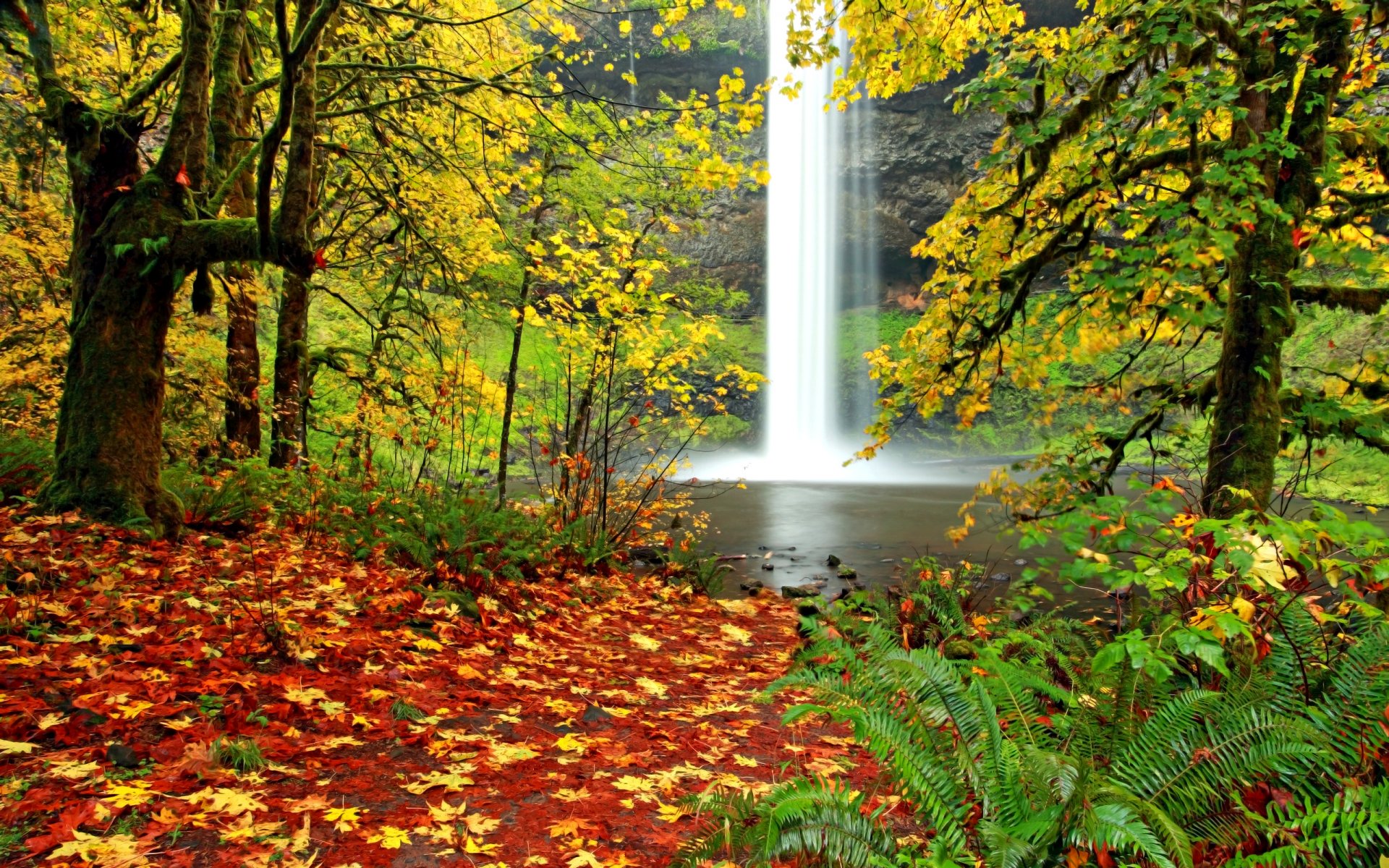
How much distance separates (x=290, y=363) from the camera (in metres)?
7.78

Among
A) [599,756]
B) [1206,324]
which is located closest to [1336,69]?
[1206,324]

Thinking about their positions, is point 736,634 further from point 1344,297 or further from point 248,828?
point 1344,297

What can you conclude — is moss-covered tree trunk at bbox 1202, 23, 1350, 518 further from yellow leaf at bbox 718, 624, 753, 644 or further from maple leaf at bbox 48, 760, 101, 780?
maple leaf at bbox 48, 760, 101, 780

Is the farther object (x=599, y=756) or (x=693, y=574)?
(x=693, y=574)

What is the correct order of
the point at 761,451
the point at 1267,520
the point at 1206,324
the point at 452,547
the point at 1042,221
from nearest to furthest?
the point at 1267,520, the point at 1206,324, the point at 452,547, the point at 1042,221, the point at 761,451

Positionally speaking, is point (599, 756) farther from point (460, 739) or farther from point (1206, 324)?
point (1206, 324)

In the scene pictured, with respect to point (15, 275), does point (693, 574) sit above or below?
below

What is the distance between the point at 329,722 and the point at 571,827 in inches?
51.8

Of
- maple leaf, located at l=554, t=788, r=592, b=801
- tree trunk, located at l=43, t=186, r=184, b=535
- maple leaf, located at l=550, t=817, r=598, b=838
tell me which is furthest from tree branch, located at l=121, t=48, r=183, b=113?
maple leaf, located at l=550, t=817, r=598, b=838

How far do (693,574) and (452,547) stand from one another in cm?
344

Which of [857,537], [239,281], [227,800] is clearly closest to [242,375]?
[239,281]

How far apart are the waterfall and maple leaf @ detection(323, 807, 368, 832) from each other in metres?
33.8

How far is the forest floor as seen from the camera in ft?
6.95

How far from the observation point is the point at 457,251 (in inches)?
345
